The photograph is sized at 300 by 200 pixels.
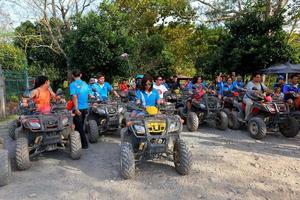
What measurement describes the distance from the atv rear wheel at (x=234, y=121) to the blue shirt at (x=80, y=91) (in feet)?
14.6

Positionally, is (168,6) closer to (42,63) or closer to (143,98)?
(42,63)

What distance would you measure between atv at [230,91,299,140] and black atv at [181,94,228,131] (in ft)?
3.11

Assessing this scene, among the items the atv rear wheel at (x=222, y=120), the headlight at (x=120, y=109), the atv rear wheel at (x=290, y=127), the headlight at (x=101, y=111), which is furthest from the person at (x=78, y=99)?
the atv rear wheel at (x=290, y=127)

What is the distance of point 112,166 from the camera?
20.5 feet

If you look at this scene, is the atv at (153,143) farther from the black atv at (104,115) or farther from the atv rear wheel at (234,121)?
the atv rear wheel at (234,121)

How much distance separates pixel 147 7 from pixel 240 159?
1894cm

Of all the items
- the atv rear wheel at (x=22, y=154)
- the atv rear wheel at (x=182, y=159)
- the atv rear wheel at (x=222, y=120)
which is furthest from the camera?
the atv rear wheel at (x=222, y=120)

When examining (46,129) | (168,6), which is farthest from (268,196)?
(168,6)

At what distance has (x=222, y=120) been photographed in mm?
9812

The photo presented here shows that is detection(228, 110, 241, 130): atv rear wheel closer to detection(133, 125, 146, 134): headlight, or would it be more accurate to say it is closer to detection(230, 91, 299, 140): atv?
detection(230, 91, 299, 140): atv

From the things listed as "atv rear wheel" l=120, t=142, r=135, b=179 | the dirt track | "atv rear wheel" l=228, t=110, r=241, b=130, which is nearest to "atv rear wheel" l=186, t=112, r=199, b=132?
"atv rear wheel" l=228, t=110, r=241, b=130

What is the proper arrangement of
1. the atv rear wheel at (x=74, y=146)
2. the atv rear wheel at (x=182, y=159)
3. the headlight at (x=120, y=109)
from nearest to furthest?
1. the atv rear wheel at (x=182, y=159)
2. the atv rear wheel at (x=74, y=146)
3. the headlight at (x=120, y=109)

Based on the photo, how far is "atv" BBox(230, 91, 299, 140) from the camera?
8.52 m

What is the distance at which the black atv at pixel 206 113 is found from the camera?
9719mm
